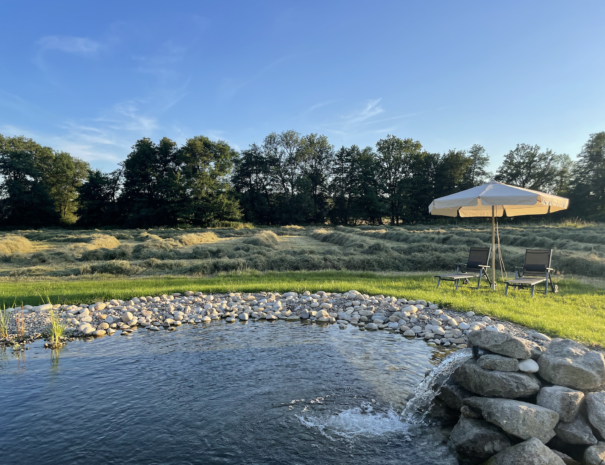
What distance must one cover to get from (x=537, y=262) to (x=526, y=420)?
7696 millimetres

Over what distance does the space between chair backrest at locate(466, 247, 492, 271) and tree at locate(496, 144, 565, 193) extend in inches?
1704

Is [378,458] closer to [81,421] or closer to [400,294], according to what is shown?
[81,421]

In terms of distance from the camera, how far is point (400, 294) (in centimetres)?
864

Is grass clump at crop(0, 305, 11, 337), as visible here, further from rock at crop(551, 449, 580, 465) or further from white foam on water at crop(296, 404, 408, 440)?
rock at crop(551, 449, 580, 465)

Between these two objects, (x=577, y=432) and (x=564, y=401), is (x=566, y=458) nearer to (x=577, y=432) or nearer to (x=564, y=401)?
(x=577, y=432)

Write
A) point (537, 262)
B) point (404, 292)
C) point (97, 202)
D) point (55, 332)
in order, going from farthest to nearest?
point (97, 202) → point (537, 262) → point (404, 292) → point (55, 332)

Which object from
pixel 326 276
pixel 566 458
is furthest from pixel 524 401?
pixel 326 276

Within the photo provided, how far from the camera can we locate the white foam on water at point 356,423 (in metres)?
3.64

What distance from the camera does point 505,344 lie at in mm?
3678

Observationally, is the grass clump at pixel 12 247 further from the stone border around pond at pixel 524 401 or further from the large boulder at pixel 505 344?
the large boulder at pixel 505 344

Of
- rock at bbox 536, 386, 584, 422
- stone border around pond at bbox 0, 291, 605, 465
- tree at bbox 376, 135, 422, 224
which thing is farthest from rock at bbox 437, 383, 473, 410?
tree at bbox 376, 135, 422, 224

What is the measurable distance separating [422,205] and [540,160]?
50.9ft

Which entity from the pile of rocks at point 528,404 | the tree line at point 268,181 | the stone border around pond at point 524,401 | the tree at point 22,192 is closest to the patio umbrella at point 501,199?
the stone border around pond at point 524,401

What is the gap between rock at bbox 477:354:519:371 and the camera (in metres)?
3.55
